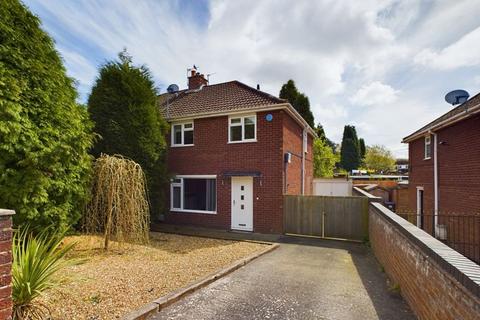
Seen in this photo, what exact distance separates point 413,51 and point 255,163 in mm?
6498

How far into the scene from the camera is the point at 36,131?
594 cm

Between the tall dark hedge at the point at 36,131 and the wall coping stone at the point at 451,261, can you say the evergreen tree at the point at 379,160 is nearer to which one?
the wall coping stone at the point at 451,261

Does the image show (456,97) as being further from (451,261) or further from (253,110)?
(451,261)

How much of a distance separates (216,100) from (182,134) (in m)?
2.36

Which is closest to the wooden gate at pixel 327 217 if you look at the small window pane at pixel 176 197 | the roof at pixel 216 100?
the roof at pixel 216 100

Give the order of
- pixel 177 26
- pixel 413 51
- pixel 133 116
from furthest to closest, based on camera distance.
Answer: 1. pixel 133 116
2. pixel 177 26
3. pixel 413 51

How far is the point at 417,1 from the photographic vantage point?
6719 millimetres

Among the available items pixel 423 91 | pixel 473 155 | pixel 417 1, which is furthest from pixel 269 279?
pixel 423 91

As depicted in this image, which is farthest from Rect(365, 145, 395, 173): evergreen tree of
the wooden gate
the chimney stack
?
the wooden gate

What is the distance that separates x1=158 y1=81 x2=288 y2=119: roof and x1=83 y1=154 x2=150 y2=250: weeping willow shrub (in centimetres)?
541

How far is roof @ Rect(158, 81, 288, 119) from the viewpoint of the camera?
1148 cm

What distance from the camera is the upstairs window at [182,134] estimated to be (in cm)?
1268

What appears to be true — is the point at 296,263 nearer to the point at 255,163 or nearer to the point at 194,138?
the point at 255,163

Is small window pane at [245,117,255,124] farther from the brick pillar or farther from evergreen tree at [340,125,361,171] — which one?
evergreen tree at [340,125,361,171]
